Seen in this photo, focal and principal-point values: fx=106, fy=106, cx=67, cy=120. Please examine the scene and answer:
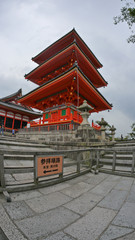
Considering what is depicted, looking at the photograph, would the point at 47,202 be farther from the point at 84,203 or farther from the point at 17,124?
the point at 17,124

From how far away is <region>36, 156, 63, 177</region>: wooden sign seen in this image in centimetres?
269

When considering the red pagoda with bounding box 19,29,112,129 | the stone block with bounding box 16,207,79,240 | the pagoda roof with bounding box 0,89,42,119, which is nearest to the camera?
the stone block with bounding box 16,207,79,240

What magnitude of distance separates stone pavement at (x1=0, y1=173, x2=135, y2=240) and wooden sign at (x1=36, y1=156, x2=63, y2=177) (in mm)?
424

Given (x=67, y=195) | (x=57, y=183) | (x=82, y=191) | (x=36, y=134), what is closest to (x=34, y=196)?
(x=67, y=195)

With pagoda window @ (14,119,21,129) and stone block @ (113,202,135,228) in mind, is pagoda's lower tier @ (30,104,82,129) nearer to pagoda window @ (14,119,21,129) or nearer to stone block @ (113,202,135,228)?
pagoda window @ (14,119,21,129)

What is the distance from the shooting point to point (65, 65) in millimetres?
13352

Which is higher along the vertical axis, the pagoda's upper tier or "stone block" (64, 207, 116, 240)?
the pagoda's upper tier

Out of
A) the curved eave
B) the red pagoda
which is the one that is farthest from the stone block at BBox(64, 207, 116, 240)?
the curved eave

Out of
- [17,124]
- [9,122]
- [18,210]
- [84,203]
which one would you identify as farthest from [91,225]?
[17,124]

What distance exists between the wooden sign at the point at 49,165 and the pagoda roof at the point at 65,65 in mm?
10844

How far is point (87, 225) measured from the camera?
1.59 m

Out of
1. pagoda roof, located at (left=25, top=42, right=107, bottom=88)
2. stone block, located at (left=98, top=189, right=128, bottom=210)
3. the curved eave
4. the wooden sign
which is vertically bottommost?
stone block, located at (left=98, top=189, right=128, bottom=210)

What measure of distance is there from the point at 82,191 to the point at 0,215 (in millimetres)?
1833

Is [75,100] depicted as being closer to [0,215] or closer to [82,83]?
[82,83]
